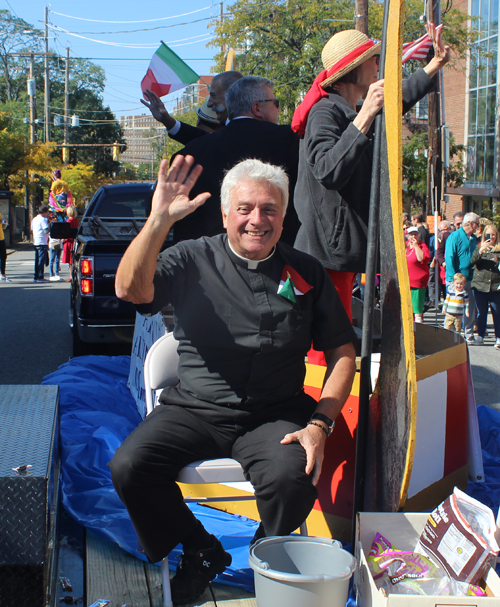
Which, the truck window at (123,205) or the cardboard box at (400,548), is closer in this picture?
the cardboard box at (400,548)

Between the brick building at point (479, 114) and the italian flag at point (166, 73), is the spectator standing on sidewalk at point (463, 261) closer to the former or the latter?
the italian flag at point (166, 73)

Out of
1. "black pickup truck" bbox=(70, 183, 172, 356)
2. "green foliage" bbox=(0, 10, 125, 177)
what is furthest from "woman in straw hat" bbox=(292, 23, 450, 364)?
"green foliage" bbox=(0, 10, 125, 177)

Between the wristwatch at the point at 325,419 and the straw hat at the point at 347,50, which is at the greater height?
the straw hat at the point at 347,50

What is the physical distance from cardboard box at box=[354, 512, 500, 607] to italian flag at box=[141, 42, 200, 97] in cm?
351

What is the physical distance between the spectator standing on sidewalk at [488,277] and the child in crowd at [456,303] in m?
0.22

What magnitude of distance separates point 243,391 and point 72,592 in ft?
3.27

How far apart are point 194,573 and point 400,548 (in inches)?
29.1

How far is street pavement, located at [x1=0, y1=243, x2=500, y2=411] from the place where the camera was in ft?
20.5

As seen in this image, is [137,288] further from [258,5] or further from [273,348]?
[258,5]

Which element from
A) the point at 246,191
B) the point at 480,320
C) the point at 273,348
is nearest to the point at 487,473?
the point at 273,348

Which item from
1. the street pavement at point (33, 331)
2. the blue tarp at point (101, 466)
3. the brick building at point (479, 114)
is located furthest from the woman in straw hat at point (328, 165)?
the brick building at point (479, 114)

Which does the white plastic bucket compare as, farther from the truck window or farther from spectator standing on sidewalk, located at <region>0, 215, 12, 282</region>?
spectator standing on sidewalk, located at <region>0, 215, 12, 282</region>

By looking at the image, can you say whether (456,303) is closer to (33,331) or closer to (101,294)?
(101,294)

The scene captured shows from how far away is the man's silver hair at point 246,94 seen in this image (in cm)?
352
